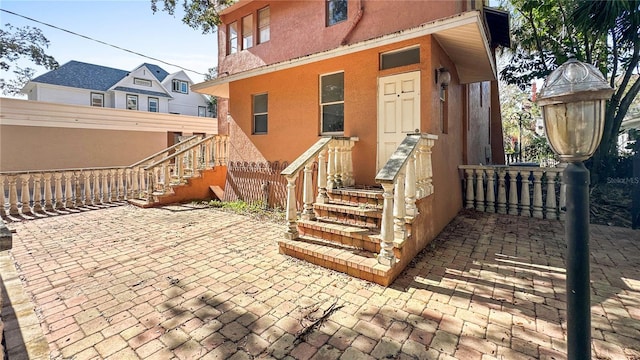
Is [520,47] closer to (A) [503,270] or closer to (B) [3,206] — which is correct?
(A) [503,270]

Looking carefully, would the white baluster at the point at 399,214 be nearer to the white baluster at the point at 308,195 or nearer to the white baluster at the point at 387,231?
the white baluster at the point at 387,231

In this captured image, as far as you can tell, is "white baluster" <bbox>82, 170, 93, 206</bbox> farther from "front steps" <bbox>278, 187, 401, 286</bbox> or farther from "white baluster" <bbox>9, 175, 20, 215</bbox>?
"front steps" <bbox>278, 187, 401, 286</bbox>

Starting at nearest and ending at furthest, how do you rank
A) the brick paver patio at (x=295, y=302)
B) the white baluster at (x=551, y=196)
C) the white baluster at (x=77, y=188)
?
the brick paver patio at (x=295, y=302) < the white baluster at (x=551, y=196) < the white baluster at (x=77, y=188)

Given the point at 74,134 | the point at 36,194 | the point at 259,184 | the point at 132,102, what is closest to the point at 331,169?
the point at 259,184

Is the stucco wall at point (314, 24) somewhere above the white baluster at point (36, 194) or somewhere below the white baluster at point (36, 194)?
above

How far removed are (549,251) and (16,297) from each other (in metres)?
6.66

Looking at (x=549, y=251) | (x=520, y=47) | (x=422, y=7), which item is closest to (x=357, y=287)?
(x=549, y=251)

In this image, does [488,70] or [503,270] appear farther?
[488,70]

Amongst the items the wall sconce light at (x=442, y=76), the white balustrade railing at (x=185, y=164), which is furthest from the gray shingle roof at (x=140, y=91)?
the wall sconce light at (x=442, y=76)

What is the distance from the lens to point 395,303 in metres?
2.84

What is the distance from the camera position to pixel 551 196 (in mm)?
5984

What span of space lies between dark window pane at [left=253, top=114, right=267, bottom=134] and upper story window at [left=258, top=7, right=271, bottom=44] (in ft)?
8.48

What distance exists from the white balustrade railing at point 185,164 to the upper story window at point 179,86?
18.7 m

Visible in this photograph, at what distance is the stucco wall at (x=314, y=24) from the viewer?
584cm
